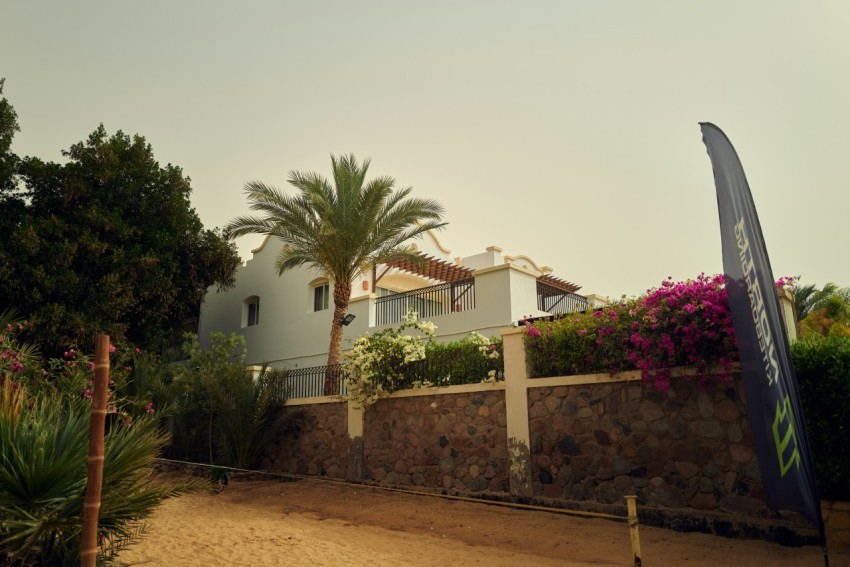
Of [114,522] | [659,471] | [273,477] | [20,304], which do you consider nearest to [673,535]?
[659,471]

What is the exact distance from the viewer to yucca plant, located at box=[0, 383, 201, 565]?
4.62m

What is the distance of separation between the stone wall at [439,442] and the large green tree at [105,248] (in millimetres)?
10075

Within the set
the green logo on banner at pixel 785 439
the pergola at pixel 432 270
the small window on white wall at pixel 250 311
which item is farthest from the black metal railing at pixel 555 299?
the green logo on banner at pixel 785 439

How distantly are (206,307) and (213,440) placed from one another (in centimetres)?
1340

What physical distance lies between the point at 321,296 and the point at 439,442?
1249 centimetres

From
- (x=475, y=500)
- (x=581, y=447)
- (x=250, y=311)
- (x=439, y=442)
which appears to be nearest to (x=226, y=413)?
(x=439, y=442)

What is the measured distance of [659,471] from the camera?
346 inches

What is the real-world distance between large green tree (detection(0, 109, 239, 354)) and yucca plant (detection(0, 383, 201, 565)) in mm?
14206

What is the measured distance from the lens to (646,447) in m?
8.95

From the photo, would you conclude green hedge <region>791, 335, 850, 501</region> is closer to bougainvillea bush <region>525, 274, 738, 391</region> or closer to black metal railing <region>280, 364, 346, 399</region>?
bougainvillea bush <region>525, 274, 738, 391</region>

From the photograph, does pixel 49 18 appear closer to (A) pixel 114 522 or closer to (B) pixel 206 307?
(A) pixel 114 522

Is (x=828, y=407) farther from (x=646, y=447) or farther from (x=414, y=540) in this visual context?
(x=414, y=540)

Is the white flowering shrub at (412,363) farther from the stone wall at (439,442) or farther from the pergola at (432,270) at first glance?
the pergola at (432,270)

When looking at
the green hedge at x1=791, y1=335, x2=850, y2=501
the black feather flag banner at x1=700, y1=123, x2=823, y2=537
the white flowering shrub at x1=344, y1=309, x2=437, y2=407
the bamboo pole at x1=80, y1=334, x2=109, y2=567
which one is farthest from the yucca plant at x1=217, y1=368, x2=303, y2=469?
the black feather flag banner at x1=700, y1=123, x2=823, y2=537
